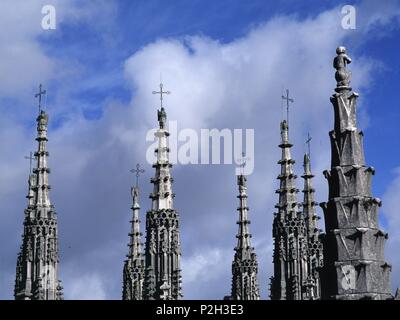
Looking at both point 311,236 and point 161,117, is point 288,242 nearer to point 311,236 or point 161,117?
point 311,236

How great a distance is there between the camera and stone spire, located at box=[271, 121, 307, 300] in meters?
72.5

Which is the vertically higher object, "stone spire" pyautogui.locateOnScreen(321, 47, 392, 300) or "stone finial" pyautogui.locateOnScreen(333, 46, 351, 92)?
"stone finial" pyautogui.locateOnScreen(333, 46, 351, 92)

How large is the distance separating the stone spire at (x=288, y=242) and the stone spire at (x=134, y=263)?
20.6 meters

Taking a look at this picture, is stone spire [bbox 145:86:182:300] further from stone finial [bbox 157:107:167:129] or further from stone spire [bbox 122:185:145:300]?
stone spire [bbox 122:185:145:300]

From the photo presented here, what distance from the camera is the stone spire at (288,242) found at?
7250 cm

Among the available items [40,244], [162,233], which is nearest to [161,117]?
[162,233]

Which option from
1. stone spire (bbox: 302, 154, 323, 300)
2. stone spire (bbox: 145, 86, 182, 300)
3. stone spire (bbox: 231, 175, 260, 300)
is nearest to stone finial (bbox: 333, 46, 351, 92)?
stone spire (bbox: 145, 86, 182, 300)

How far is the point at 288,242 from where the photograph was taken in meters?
74.4

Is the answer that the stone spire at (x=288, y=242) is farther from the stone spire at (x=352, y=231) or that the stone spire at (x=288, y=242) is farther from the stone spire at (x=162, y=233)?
the stone spire at (x=352, y=231)

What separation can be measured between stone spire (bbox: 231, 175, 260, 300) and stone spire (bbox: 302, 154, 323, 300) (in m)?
4.69

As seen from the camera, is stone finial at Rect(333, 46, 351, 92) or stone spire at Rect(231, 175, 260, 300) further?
stone spire at Rect(231, 175, 260, 300)
